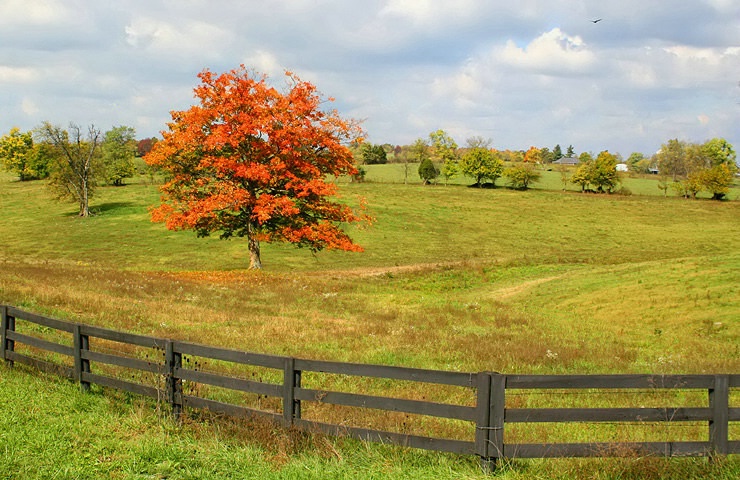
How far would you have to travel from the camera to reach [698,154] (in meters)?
136

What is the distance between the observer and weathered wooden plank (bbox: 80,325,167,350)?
372 inches

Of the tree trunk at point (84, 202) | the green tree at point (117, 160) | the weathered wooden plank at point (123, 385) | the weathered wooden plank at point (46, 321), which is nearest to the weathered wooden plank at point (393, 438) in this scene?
the weathered wooden plank at point (123, 385)

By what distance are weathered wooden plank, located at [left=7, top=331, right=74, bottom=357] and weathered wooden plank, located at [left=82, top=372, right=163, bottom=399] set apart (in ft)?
1.95

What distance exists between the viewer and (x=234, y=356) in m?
8.61

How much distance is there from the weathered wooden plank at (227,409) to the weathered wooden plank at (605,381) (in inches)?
132

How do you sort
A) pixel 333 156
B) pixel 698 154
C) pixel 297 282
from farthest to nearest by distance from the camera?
pixel 698 154 → pixel 333 156 → pixel 297 282

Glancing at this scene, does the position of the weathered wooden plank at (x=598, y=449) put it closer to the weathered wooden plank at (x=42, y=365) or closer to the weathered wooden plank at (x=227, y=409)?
the weathered wooden plank at (x=227, y=409)

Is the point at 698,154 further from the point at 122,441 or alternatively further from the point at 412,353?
the point at 122,441

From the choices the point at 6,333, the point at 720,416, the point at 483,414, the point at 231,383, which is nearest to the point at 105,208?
the point at 6,333

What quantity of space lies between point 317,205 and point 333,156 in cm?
370

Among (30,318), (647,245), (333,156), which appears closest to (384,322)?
(30,318)

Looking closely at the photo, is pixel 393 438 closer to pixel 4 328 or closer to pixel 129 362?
pixel 129 362

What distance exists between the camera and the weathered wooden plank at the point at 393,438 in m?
7.34

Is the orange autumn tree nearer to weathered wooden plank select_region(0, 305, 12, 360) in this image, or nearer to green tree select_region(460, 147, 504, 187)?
weathered wooden plank select_region(0, 305, 12, 360)
